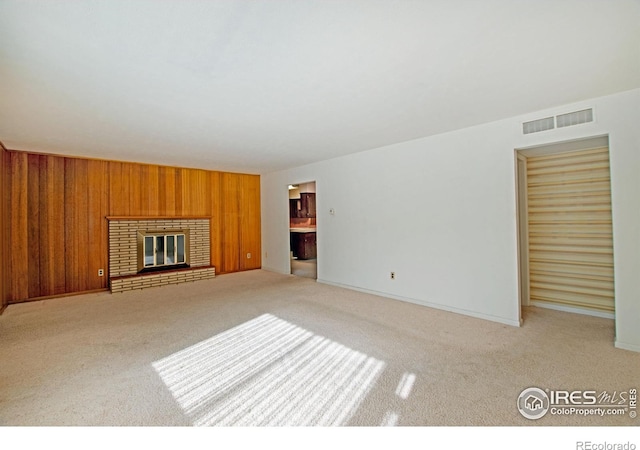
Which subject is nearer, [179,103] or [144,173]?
[179,103]

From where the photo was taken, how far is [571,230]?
3.63 meters

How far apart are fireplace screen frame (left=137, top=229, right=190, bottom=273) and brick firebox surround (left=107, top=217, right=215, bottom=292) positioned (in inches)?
2.5

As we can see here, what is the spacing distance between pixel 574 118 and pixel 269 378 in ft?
12.4

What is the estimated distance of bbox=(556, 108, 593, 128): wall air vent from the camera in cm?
276

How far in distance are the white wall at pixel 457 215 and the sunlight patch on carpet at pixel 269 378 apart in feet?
6.09

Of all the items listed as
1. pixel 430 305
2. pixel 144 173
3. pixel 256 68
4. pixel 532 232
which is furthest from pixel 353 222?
pixel 144 173

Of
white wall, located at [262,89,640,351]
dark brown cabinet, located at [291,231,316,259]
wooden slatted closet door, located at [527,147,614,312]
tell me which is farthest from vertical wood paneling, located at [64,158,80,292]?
wooden slatted closet door, located at [527,147,614,312]

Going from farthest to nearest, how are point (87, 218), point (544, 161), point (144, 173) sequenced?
point (144, 173), point (87, 218), point (544, 161)

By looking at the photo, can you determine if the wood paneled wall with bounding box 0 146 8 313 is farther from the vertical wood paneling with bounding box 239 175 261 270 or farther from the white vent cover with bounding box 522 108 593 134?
the white vent cover with bounding box 522 108 593 134

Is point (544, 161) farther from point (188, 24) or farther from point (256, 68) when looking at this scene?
point (188, 24)

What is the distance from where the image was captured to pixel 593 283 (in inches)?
137

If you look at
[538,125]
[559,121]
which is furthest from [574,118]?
[538,125]

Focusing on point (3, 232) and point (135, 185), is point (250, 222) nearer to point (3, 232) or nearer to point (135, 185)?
point (135, 185)
